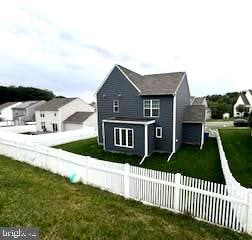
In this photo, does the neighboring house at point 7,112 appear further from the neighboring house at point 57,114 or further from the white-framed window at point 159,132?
the white-framed window at point 159,132

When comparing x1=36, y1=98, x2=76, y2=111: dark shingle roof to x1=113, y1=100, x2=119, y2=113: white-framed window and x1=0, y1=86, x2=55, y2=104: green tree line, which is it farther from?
x1=0, y1=86, x2=55, y2=104: green tree line

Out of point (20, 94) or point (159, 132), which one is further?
point (20, 94)

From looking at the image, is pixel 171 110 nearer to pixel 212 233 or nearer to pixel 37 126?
pixel 212 233

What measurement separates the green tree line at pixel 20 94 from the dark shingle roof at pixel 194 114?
73.5 meters

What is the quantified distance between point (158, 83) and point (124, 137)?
604 centimetres

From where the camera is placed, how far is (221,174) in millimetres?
10656

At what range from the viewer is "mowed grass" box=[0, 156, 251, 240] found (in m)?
4.06

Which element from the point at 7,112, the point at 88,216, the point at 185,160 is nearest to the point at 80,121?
the point at 185,160

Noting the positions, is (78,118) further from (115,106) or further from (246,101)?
(246,101)

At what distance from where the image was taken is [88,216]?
4.73 metres

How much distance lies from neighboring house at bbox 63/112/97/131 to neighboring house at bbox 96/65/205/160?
12.2 m

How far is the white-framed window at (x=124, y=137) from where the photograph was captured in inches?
607

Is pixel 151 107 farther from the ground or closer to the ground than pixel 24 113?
farther from the ground

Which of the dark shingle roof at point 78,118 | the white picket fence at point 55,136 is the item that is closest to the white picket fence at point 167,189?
the white picket fence at point 55,136
